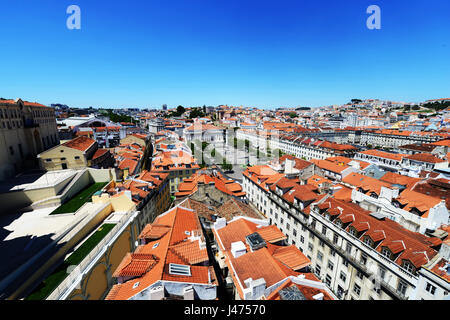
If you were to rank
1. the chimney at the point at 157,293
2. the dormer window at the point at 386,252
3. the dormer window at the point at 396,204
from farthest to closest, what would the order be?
the dormer window at the point at 396,204 → the dormer window at the point at 386,252 → the chimney at the point at 157,293

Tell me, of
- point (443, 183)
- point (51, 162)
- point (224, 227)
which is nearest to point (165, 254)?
point (224, 227)

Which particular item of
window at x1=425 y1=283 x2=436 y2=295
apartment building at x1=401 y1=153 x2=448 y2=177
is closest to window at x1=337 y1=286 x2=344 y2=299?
window at x1=425 y1=283 x2=436 y2=295

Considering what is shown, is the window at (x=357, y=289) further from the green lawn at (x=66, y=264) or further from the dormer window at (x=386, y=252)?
the green lawn at (x=66, y=264)

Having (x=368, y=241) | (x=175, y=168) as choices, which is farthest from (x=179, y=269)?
(x=175, y=168)

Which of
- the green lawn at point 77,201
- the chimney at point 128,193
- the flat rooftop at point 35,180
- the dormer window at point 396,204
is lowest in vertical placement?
the dormer window at point 396,204

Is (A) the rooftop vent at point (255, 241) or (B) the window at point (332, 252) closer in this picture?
(A) the rooftop vent at point (255, 241)

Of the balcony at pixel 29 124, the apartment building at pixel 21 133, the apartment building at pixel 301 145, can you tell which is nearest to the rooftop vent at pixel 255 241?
the apartment building at pixel 21 133

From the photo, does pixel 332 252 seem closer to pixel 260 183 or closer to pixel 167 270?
pixel 260 183
